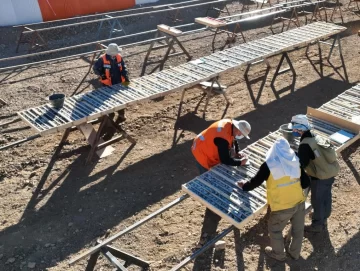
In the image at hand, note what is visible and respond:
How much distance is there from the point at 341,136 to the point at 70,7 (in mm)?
12038

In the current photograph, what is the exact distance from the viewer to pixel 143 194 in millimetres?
6512

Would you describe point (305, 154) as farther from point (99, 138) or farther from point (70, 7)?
point (70, 7)

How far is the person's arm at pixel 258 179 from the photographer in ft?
15.1

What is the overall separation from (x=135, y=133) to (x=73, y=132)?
1.28 metres

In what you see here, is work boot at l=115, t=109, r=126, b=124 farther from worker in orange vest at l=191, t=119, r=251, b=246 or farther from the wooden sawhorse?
worker in orange vest at l=191, t=119, r=251, b=246

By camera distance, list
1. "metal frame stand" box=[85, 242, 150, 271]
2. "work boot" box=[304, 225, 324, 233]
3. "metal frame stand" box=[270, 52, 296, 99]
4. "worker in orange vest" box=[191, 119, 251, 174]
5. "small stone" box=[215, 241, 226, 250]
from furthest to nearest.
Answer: "metal frame stand" box=[270, 52, 296, 99]
"work boot" box=[304, 225, 324, 233]
"small stone" box=[215, 241, 226, 250]
"worker in orange vest" box=[191, 119, 251, 174]
"metal frame stand" box=[85, 242, 150, 271]

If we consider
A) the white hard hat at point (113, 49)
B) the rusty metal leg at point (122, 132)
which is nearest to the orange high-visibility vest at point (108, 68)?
the white hard hat at point (113, 49)

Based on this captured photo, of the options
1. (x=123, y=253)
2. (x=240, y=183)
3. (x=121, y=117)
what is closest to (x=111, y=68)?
(x=121, y=117)

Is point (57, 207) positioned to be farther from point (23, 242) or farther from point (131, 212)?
point (131, 212)

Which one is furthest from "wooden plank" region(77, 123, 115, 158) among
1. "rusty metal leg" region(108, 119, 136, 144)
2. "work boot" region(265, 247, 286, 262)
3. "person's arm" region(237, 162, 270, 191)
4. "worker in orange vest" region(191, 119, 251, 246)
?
"work boot" region(265, 247, 286, 262)

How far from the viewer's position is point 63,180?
22.4ft

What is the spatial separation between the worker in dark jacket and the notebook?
90 cm

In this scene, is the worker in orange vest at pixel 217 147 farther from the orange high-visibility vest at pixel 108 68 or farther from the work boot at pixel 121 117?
the orange high-visibility vest at pixel 108 68

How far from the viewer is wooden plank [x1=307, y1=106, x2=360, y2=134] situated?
253 inches
